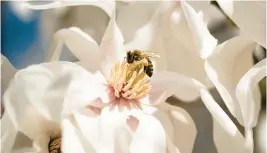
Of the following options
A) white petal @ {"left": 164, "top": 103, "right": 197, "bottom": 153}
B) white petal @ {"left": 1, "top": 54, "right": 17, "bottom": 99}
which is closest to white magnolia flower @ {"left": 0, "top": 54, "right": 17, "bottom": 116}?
white petal @ {"left": 1, "top": 54, "right": 17, "bottom": 99}

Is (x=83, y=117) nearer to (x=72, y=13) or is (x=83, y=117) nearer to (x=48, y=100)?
(x=48, y=100)

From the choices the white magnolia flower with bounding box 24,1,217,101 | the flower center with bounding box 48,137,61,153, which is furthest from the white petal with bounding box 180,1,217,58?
the flower center with bounding box 48,137,61,153

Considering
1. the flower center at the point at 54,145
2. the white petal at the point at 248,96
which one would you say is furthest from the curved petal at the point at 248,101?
the flower center at the point at 54,145

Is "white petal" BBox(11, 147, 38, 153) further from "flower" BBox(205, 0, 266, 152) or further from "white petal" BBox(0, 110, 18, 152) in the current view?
"flower" BBox(205, 0, 266, 152)

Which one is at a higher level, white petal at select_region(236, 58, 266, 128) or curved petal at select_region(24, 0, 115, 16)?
curved petal at select_region(24, 0, 115, 16)

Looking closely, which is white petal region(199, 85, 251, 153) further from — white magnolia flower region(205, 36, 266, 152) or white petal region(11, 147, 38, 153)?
white petal region(11, 147, 38, 153)

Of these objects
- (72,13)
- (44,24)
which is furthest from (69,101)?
(44,24)
